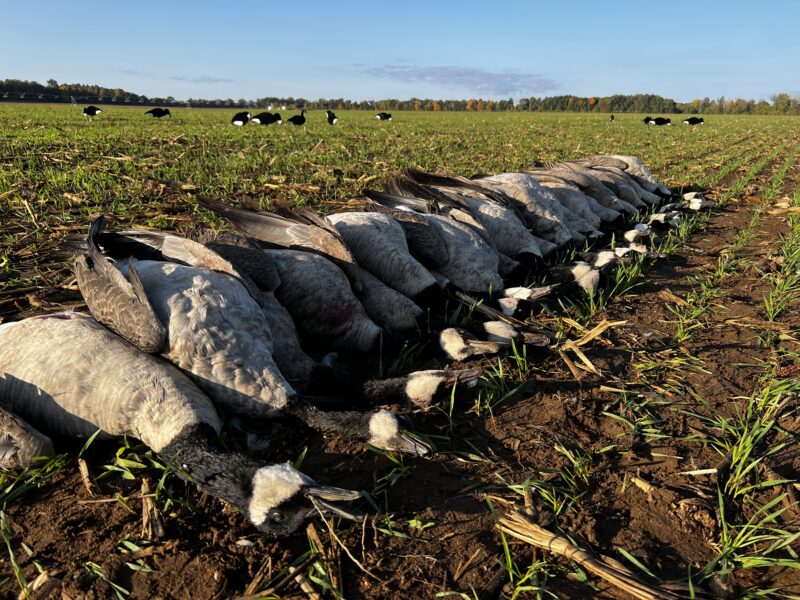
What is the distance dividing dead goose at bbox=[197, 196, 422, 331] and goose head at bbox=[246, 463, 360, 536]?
2.00 meters

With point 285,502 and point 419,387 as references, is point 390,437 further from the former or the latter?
point 285,502

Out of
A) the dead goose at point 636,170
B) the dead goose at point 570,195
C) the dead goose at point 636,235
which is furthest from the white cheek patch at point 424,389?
the dead goose at point 636,170

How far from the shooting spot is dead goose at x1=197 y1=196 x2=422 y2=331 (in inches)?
159

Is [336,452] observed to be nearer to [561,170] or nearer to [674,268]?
[674,268]

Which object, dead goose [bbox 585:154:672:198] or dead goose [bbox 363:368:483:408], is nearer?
dead goose [bbox 363:368:483:408]

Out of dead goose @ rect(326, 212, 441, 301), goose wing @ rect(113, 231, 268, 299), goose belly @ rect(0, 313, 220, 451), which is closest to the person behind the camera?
goose belly @ rect(0, 313, 220, 451)

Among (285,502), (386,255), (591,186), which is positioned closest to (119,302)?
(285,502)

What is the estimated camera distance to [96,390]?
8.71ft

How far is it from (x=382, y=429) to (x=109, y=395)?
1420 mm

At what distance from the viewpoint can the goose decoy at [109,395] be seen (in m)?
2.47

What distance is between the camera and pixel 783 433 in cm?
291

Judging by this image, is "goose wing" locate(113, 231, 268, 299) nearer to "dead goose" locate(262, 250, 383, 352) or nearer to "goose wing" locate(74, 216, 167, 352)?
"dead goose" locate(262, 250, 383, 352)

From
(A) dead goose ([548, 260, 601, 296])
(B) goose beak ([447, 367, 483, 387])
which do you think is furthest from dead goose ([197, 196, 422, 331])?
(A) dead goose ([548, 260, 601, 296])

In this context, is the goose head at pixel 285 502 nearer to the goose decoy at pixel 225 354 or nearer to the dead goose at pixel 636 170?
the goose decoy at pixel 225 354
